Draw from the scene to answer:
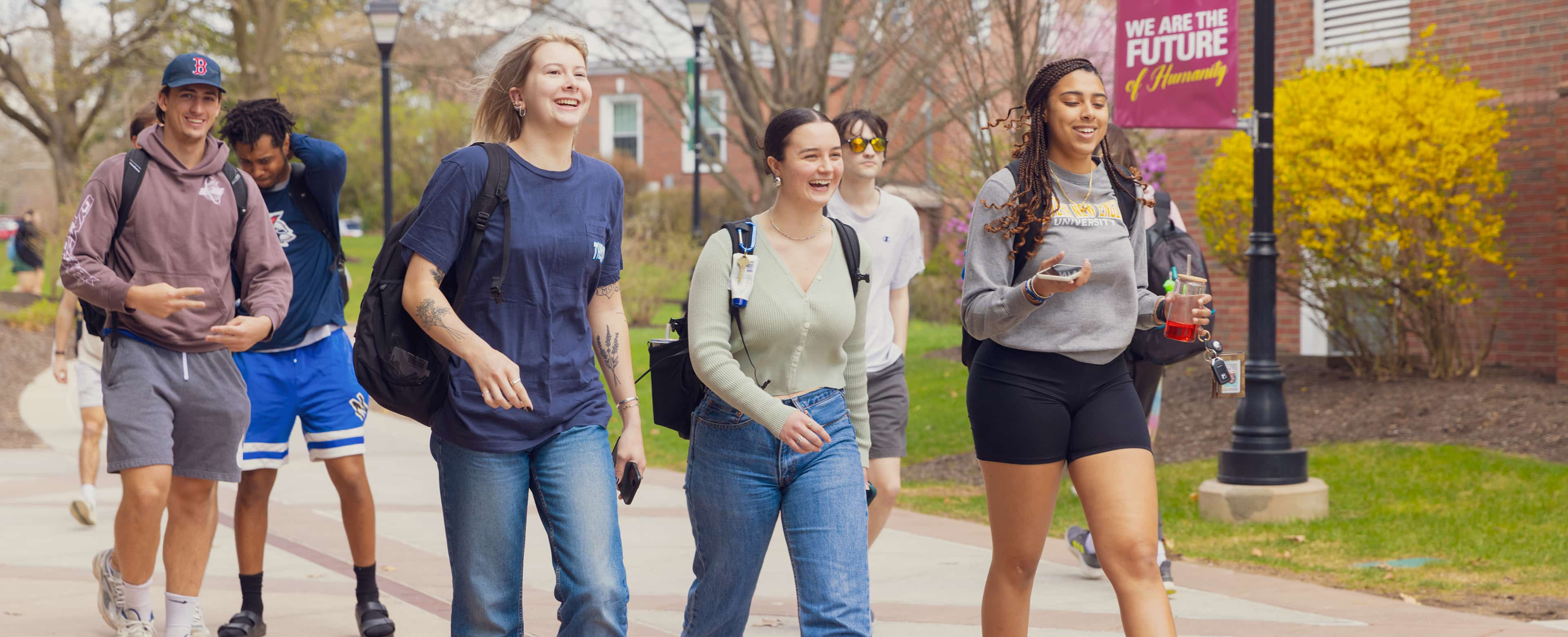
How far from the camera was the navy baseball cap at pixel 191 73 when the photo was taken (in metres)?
4.60

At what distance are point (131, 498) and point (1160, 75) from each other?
253 inches

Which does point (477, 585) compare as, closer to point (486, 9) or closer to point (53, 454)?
point (53, 454)

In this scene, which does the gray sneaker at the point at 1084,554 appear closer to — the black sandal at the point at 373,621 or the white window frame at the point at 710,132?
the black sandal at the point at 373,621

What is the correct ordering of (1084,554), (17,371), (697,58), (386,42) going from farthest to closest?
(17,371)
(697,58)
(386,42)
(1084,554)

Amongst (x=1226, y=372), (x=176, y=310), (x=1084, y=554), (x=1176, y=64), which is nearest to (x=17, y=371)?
(x=1176, y=64)

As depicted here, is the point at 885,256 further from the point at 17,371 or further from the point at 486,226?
the point at 17,371

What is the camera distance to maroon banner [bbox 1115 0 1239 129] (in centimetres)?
856

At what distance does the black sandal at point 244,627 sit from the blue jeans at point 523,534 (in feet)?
7.09

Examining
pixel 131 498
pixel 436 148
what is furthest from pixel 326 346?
pixel 436 148

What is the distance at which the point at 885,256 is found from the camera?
17.9 ft

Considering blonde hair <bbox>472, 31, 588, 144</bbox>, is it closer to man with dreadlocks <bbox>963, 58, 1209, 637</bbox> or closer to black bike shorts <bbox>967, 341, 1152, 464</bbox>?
man with dreadlocks <bbox>963, 58, 1209, 637</bbox>

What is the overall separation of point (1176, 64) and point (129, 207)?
621 centimetres

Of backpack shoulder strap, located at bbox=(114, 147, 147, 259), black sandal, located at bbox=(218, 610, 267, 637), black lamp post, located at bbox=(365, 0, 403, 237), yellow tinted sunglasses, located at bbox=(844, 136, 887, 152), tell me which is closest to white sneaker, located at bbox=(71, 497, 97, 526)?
black sandal, located at bbox=(218, 610, 267, 637)

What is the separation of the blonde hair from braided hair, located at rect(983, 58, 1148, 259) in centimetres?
122
